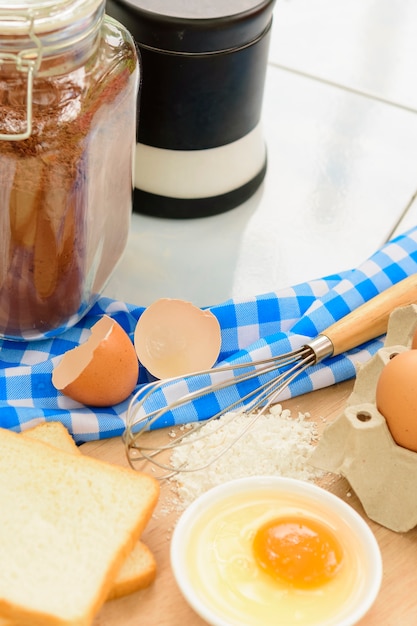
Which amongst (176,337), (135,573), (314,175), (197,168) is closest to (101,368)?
(176,337)

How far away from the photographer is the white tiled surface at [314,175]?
1.22 m

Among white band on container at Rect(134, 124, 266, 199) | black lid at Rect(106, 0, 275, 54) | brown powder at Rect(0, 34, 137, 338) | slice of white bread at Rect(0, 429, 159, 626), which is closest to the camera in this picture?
slice of white bread at Rect(0, 429, 159, 626)

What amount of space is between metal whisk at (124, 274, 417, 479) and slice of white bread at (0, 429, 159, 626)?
0.19ft

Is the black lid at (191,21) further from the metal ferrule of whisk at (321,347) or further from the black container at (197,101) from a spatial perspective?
the metal ferrule of whisk at (321,347)

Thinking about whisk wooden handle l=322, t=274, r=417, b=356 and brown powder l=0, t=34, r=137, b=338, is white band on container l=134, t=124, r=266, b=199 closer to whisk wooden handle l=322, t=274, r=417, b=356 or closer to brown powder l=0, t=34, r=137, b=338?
brown powder l=0, t=34, r=137, b=338

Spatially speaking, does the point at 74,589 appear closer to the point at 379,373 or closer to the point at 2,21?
the point at 379,373

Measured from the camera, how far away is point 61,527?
2.86 ft

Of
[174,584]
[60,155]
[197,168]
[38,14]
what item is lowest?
[174,584]

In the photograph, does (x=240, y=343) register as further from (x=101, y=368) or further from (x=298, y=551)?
(x=298, y=551)

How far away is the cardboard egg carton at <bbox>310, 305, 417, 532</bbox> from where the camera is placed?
0.90m

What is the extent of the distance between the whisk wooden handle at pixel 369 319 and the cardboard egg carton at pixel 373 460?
9 cm

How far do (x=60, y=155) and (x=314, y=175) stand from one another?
528mm

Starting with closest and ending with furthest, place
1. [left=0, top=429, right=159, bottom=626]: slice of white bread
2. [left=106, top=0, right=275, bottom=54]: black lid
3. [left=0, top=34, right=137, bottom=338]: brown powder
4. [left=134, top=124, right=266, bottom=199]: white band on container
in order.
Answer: [left=0, top=429, right=159, bottom=626]: slice of white bread < [left=0, top=34, right=137, bottom=338]: brown powder < [left=106, top=0, right=275, bottom=54]: black lid < [left=134, top=124, right=266, bottom=199]: white band on container

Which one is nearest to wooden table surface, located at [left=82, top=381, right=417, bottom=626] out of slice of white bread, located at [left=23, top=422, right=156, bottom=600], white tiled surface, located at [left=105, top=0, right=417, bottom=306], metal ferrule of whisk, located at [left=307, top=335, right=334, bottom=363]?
slice of white bread, located at [left=23, top=422, right=156, bottom=600]
